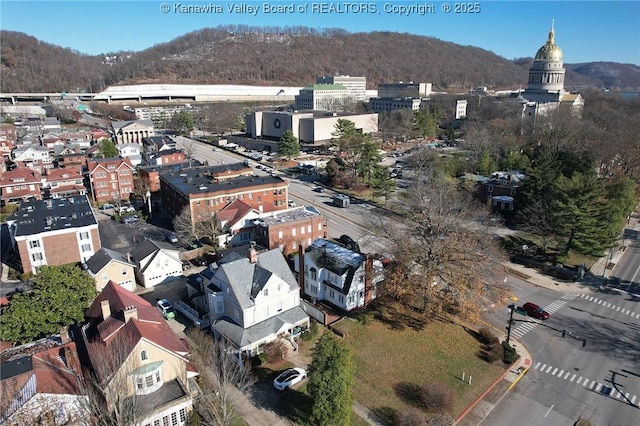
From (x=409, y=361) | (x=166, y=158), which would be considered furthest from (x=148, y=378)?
(x=166, y=158)

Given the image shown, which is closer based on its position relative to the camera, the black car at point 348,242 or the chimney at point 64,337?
the chimney at point 64,337

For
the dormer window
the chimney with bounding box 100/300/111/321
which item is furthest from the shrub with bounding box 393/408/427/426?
the chimney with bounding box 100/300/111/321

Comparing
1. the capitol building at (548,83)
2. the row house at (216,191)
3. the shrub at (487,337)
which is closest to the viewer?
the shrub at (487,337)

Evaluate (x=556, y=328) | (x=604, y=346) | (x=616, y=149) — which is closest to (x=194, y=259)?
(x=556, y=328)

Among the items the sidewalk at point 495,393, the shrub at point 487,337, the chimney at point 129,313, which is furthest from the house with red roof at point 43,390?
the shrub at point 487,337

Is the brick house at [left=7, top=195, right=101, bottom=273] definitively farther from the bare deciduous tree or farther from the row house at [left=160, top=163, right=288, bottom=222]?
the bare deciduous tree

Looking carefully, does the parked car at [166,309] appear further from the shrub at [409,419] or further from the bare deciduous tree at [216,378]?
the shrub at [409,419]
